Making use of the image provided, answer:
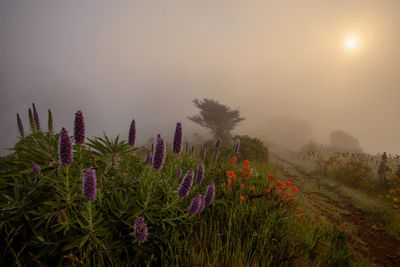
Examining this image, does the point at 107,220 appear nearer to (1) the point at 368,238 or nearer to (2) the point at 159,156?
(2) the point at 159,156

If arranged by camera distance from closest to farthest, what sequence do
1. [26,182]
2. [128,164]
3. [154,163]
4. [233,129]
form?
[26,182]
[154,163]
[128,164]
[233,129]

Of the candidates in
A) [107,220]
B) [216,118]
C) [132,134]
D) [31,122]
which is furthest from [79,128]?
[216,118]

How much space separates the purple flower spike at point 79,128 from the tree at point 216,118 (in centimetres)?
2053

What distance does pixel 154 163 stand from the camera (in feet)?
7.32

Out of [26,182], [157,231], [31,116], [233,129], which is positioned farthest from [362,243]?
[233,129]

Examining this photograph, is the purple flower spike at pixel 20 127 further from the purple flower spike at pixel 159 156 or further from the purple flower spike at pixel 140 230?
the purple flower spike at pixel 140 230

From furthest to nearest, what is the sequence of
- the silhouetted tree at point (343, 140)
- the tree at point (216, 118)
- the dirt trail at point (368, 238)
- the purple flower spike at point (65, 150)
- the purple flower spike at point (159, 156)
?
the silhouetted tree at point (343, 140)
the tree at point (216, 118)
the dirt trail at point (368, 238)
the purple flower spike at point (159, 156)
the purple flower spike at point (65, 150)

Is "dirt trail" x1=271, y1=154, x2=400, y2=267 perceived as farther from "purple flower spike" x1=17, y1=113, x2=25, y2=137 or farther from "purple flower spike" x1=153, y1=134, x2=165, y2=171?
"purple flower spike" x1=17, y1=113, x2=25, y2=137

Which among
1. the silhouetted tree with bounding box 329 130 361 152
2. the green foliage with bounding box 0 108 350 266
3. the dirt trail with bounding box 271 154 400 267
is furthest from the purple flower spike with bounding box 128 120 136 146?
the silhouetted tree with bounding box 329 130 361 152

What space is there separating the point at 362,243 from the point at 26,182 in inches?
284

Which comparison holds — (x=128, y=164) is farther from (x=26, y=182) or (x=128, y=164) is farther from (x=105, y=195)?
(x=26, y=182)

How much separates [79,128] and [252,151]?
39.7 ft

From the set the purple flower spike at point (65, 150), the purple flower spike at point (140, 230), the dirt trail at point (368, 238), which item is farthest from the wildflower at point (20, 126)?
the dirt trail at point (368, 238)

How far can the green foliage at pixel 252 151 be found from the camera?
1278cm
